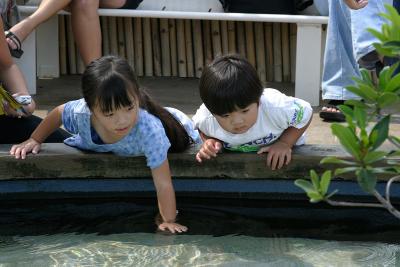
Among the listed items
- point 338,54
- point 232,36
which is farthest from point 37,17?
point 338,54

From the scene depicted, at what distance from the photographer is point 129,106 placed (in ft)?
11.8

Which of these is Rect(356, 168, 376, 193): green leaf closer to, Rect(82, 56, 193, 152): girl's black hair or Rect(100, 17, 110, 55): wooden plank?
Rect(82, 56, 193, 152): girl's black hair

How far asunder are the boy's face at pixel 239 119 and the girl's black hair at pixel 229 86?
0.07 ft

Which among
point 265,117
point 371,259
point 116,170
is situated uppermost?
point 265,117

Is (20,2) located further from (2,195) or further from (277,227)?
(277,227)

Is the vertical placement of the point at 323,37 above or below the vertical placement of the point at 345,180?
above

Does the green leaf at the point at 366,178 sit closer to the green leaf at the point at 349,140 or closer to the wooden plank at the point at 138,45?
the green leaf at the point at 349,140

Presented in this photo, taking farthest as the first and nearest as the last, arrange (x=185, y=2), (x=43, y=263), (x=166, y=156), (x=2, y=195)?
(x=185, y=2)
(x=2, y=195)
(x=166, y=156)
(x=43, y=263)

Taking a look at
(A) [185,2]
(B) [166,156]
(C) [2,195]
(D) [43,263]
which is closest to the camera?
(D) [43,263]

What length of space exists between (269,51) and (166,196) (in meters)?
A: 2.46

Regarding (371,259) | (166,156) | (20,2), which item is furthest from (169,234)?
(20,2)

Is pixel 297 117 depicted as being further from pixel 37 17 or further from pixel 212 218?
pixel 37 17

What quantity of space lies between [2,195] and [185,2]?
6.79 ft

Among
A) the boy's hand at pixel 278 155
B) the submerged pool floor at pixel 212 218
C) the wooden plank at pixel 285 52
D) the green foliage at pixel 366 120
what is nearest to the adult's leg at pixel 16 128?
the submerged pool floor at pixel 212 218
